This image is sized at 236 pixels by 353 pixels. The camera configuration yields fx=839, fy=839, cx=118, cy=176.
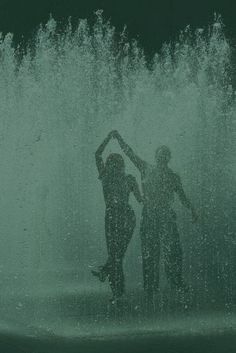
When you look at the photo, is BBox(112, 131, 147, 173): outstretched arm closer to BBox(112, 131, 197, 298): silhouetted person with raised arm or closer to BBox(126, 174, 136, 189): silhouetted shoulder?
BBox(112, 131, 197, 298): silhouetted person with raised arm

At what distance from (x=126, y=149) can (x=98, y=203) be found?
8.56 meters

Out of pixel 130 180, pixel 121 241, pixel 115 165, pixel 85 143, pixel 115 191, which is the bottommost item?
pixel 121 241

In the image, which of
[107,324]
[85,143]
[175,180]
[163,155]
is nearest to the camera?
[107,324]

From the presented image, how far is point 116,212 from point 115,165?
536 mm

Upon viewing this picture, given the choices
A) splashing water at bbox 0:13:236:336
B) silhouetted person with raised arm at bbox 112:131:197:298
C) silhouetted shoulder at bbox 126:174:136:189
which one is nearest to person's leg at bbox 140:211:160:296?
silhouetted person with raised arm at bbox 112:131:197:298

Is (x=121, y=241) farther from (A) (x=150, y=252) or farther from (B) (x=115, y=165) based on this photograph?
(B) (x=115, y=165)

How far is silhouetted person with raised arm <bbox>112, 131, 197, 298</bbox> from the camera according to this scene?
32.0 ft

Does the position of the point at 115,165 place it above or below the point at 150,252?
above

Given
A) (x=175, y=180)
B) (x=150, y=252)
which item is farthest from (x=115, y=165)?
(x=150, y=252)

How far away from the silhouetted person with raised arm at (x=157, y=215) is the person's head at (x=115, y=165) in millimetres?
234

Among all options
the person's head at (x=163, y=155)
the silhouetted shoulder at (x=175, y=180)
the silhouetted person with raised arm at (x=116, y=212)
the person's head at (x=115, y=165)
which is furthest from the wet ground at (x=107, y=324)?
the person's head at (x=163, y=155)

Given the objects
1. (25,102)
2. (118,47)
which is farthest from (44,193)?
(118,47)

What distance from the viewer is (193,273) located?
12727 millimetres

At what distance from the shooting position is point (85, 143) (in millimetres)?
20281
